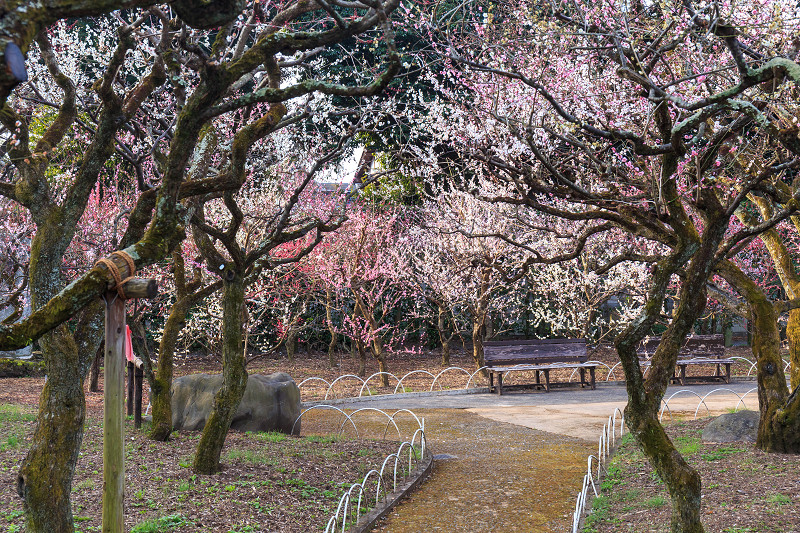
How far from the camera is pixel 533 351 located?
47.8ft

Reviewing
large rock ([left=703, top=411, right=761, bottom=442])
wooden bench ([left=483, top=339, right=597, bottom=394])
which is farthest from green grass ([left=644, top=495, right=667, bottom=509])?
wooden bench ([left=483, top=339, right=597, bottom=394])

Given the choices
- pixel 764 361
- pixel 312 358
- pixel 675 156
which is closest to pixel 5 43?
pixel 675 156

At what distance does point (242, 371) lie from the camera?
262 inches

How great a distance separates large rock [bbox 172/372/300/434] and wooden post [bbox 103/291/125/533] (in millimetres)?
5405

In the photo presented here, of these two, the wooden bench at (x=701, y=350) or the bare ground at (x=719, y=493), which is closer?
the bare ground at (x=719, y=493)

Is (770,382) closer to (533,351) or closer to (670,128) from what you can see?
(670,128)

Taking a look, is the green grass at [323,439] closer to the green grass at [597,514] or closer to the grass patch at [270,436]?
the grass patch at [270,436]

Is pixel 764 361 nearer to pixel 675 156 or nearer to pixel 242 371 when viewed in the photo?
pixel 675 156

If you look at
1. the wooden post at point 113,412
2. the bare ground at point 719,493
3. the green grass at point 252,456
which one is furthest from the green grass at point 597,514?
the wooden post at point 113,412

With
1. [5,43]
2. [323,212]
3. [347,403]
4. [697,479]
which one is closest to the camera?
[5,43]

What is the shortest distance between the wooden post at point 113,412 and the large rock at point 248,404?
213 inches

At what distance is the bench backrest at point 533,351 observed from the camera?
14.2 metres

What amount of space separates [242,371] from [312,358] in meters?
13.3

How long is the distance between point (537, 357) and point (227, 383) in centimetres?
928
